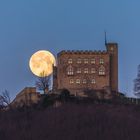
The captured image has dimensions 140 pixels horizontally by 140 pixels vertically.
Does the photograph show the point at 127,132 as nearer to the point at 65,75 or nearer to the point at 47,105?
the point at 47,105

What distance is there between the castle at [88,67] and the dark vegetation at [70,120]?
28.5 metres

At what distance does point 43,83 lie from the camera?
267 feet

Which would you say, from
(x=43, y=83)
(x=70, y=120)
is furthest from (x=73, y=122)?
(x=43, y=83)

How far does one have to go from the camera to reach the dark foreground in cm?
5916

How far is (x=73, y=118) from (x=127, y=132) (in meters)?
9.39

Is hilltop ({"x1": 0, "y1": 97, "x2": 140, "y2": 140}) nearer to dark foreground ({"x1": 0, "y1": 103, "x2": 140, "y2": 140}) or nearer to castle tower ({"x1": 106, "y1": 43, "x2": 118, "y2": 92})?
dark foreground ({"x1": 0, "y1": 103, "x2": 140, "y2": 140})

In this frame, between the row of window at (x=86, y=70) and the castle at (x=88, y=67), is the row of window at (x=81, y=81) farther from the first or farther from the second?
the row of window at (x=86, y=70)

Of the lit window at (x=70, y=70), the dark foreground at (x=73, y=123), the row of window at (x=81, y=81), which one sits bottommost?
the dark foreground at (x=73, y=123)

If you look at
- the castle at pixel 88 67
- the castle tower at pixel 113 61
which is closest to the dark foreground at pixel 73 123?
the castle at pixel 88 67

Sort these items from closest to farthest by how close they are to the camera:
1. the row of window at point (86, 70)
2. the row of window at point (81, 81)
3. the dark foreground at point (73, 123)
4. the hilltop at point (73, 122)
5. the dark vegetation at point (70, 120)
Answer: the dark foreground at point (73, 123)
the hilltop at point (73, 122)
the dark vegetation at point (70, 120)
the row of window at point (81, 81)
the row of window at point (86, 70)

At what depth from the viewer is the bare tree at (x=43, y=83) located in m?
79.9

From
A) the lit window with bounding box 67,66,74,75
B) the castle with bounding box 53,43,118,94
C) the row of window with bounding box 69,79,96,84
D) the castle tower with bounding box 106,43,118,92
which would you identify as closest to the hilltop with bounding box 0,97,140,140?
the row of window with bounding box 69,79,96,84

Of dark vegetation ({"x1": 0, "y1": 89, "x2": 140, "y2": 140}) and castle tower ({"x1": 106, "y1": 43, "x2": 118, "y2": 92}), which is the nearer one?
dark vegetation ({"x1": 0, "y1": 89, "x2": 140, "y2": 140})

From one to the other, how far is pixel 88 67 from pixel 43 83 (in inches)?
887
